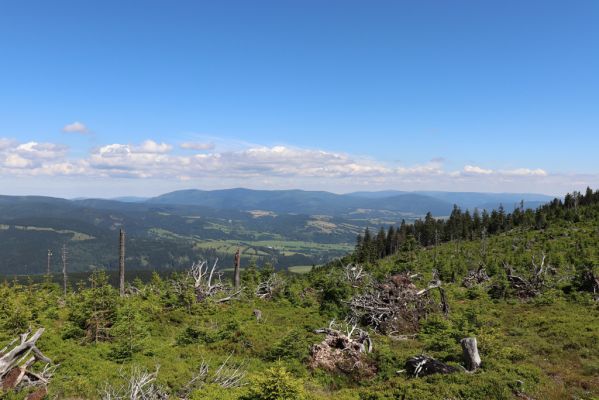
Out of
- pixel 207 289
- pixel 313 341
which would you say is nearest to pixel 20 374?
pixel 313 341

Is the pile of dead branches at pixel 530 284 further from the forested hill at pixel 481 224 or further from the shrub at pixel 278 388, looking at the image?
the forested hill at pixel 481 224

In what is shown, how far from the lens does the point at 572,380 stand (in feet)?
42.4

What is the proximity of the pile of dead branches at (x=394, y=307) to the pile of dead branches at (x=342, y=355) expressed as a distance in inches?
219

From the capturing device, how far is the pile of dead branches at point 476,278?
128 ft

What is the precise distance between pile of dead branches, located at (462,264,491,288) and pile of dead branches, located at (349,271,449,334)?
1357cm

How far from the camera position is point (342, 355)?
667 inches

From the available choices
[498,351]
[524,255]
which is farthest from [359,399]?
[524,255]

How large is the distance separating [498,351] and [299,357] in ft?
29.8

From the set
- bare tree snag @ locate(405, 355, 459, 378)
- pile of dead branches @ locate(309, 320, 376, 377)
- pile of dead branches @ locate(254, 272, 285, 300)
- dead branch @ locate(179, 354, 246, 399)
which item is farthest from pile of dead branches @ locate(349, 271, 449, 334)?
pile of dead branches @ locate(254, 272, 285, 300)

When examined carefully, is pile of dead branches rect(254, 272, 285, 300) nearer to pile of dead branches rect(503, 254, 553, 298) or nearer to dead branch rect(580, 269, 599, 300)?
pile of dead branches rect(503, 254, 553, 298)

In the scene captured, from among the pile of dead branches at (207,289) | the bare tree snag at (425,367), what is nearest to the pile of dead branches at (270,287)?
the pile of dead branches at (207,289)

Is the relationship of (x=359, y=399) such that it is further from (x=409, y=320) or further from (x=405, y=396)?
(x=409, y=320)

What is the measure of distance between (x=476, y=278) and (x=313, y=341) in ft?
95.8

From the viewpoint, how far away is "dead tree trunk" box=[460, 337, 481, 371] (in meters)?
14.3
